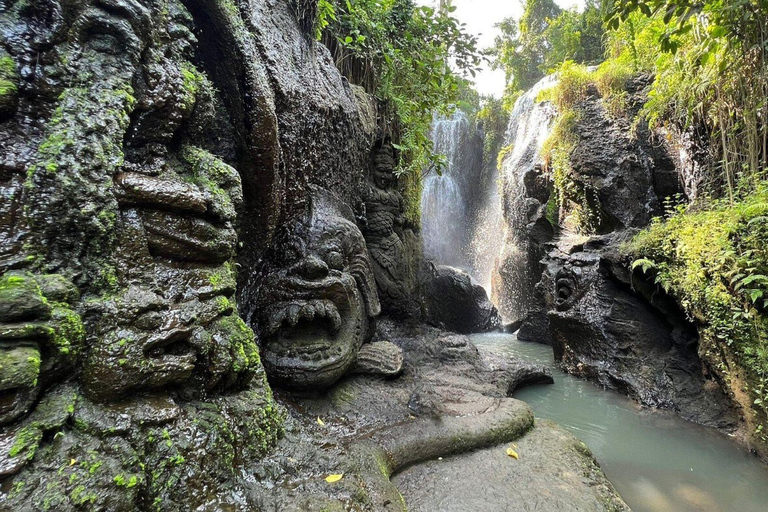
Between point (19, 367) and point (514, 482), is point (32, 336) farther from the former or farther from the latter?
point (514, 482)

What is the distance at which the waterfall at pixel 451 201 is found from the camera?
52.5ft

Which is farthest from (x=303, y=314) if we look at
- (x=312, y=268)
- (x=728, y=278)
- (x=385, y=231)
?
(x=728, y=278)

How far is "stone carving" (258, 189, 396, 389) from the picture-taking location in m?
3.29

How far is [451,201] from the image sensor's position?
16.4 metres

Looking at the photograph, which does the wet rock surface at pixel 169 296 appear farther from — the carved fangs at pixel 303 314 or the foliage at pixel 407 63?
the foliage at pixel 407 63

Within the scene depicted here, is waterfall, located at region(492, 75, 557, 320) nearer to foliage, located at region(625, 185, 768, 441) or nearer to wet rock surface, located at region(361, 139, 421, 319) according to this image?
wet rock surface, located at region(361, 139, 421, 319)

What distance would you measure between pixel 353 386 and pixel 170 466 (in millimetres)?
2204

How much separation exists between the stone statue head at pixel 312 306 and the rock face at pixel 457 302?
499 centimetres

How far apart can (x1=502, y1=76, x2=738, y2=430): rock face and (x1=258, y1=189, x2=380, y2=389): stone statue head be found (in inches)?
160

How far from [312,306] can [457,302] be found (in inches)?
255

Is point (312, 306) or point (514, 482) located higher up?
point (312, 306)

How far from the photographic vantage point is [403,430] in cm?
313

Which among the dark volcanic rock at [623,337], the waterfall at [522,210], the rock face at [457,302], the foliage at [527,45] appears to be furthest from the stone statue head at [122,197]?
the foliage at [527,45]

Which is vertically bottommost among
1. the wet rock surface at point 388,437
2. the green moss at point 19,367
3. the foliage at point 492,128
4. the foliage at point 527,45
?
the wet rock surface at point 388,437
